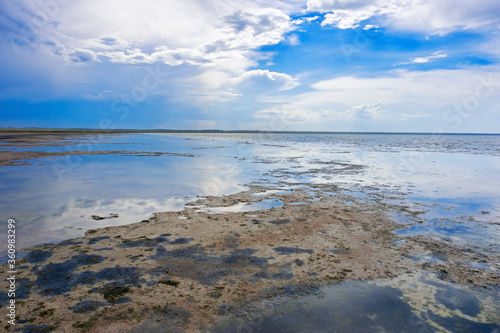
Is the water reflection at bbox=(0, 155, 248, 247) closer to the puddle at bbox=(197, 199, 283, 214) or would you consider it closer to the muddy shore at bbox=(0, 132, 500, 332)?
the muddy shore at bbox=(0, 132, 500, 332)

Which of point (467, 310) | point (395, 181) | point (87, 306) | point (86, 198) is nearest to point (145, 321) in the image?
point (87, 306)

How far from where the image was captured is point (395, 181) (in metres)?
20.0

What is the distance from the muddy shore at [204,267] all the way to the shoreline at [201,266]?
0.03m

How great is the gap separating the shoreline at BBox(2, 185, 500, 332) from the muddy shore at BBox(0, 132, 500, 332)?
0.08 ft

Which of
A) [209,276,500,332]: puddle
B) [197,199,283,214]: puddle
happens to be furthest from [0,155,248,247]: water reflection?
[209,276,500,332]: puddle

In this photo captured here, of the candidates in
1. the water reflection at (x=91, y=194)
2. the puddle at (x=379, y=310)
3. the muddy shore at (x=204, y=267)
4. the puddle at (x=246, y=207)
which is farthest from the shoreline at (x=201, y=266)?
the water reflection at (x=91, y=194)

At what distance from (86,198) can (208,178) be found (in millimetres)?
7864

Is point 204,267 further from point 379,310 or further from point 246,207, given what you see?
point 246,207

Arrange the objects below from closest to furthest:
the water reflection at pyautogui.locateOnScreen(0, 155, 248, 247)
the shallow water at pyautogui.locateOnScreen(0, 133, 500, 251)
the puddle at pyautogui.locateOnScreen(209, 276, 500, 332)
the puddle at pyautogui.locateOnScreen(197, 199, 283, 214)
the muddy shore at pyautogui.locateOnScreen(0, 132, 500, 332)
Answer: the puddle at pyautogui.locateOnScreen(209, 276, 500, 332)
the muddy shore at pyautogui.locateOnScreen(0, 132, 500, 332)
the water reflection at pyautogui.locateOnScreen(0, 155, 248, 247)
the shallow water at pyautogui.locateOnScreen(0, 133, 500, 251)
the puddle at pyautogui.locateOnScreen(197, 199, 283, 214)

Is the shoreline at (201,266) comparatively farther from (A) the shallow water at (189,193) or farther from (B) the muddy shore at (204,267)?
(A) the shallow water at (189,193)

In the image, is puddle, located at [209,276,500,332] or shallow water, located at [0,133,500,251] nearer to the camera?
puddle, located at [209,276,500,332]

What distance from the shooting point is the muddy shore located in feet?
17.1

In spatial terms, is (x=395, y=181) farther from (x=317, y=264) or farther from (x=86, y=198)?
(x=86, y=198)

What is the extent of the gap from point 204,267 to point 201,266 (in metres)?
0.09
